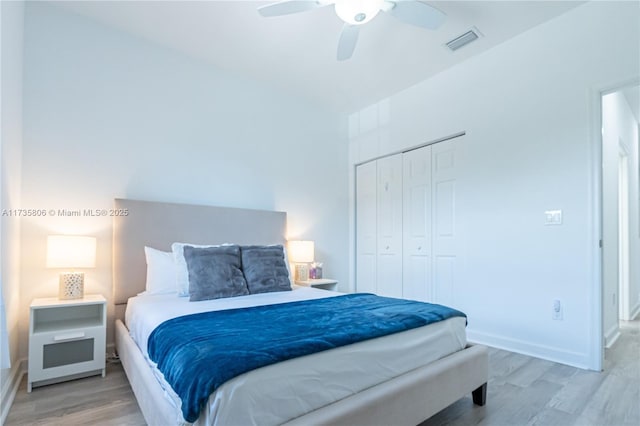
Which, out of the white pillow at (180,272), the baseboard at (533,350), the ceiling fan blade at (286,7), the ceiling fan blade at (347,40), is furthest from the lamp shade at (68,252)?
the baseboard at (533,350)

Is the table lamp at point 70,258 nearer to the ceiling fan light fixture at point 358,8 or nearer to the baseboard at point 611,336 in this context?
the ceiling fan light fixture at point 358,8

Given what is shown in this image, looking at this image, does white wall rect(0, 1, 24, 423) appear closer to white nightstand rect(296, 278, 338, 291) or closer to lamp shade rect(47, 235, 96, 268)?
lamp shade rect(47, 235, 96, 268)

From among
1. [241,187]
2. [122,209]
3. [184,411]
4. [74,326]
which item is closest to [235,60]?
[241,187]

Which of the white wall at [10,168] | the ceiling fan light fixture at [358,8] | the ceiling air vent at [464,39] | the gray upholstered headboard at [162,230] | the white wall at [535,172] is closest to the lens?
the white wall at [10,168]

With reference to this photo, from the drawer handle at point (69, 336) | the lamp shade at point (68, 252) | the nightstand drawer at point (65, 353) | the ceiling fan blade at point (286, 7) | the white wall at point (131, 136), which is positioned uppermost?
the ceiling fan blade at point (286, 7)

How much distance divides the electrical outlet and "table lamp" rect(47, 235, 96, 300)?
3559 millimetres

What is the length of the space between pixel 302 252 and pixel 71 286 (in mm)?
Answer: 2060

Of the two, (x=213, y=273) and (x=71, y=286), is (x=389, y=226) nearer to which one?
(x=213, y=273)

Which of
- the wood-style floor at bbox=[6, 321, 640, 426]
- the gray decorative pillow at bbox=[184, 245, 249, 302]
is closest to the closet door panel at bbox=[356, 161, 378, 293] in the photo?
the wood-style floor at bbox=[6, 321, 640, 426]

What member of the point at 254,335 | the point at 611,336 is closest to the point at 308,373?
the point at 254,335

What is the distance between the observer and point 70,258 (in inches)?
94.3

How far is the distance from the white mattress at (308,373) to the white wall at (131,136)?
1.22 metres

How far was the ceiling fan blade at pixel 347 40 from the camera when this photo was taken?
7.93 feet

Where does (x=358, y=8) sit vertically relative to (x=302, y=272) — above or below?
above
